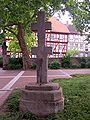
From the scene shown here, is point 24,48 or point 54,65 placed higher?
point 24,48

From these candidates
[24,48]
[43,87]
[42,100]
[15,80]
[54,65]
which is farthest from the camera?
[54,65]

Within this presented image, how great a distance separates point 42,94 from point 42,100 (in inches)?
6.0

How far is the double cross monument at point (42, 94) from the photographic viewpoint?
746 cm

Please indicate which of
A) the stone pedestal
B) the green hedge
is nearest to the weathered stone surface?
the stone pedestal

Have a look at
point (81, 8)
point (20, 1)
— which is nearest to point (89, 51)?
point (81, 8)

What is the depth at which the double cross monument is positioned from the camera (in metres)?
7.46

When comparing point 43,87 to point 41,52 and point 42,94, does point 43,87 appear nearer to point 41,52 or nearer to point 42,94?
point 42,94

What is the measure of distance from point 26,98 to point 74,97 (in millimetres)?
2062

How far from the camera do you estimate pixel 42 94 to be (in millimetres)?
7551

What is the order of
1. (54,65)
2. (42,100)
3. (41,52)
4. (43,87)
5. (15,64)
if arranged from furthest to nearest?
(15,64) < (54,65) < (41,52) < (43,87) < (42,100)

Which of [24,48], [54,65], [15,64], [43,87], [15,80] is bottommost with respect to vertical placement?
[15,80]

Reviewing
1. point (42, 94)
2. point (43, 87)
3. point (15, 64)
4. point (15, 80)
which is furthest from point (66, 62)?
point (42, 94)

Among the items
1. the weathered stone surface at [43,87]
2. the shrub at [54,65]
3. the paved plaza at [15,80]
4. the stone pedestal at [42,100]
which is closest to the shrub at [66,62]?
the shrub at [54,65]

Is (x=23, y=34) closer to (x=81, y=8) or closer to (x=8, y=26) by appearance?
(x=8, y=26)
